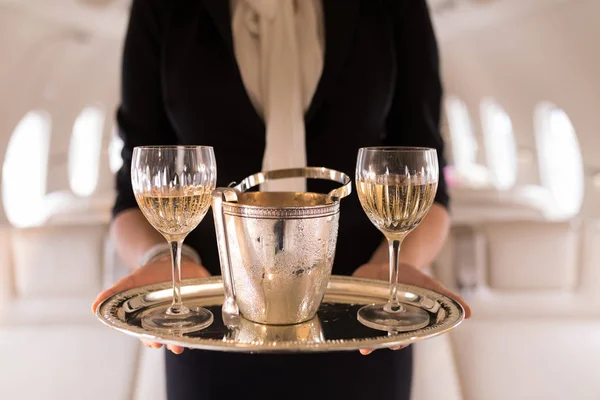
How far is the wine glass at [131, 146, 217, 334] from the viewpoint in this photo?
1063 millimetres

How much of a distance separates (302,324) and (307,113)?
1.98ft

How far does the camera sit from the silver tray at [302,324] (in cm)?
93

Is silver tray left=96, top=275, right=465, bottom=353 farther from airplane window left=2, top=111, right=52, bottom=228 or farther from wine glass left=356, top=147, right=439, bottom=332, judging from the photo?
airplane window left=2, top=111, right=52, bottom=228

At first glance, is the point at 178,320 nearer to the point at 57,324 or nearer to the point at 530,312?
the point at 57,324

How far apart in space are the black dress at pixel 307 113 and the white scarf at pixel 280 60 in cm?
4

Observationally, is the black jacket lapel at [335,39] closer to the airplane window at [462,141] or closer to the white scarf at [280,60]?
the white scarf at [280,60]

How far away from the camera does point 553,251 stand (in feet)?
11.5

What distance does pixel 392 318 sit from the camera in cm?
106

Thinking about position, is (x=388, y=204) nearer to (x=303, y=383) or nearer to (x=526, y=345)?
(x=303, y=383)

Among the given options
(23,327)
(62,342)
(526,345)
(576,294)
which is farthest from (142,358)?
(576,294)

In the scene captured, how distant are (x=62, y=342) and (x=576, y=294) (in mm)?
2975

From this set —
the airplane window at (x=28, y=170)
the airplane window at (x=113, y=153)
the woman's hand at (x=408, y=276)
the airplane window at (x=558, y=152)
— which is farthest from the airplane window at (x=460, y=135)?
the woman's hand at (x=408, y=276)

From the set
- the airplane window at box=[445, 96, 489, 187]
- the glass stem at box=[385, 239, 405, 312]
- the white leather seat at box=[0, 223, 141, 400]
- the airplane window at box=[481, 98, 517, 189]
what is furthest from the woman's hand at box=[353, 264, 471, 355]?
the airplane window at box=[445, 96, 489, 187]

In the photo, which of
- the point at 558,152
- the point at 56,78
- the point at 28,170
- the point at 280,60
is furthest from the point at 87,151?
the point at 280,60
